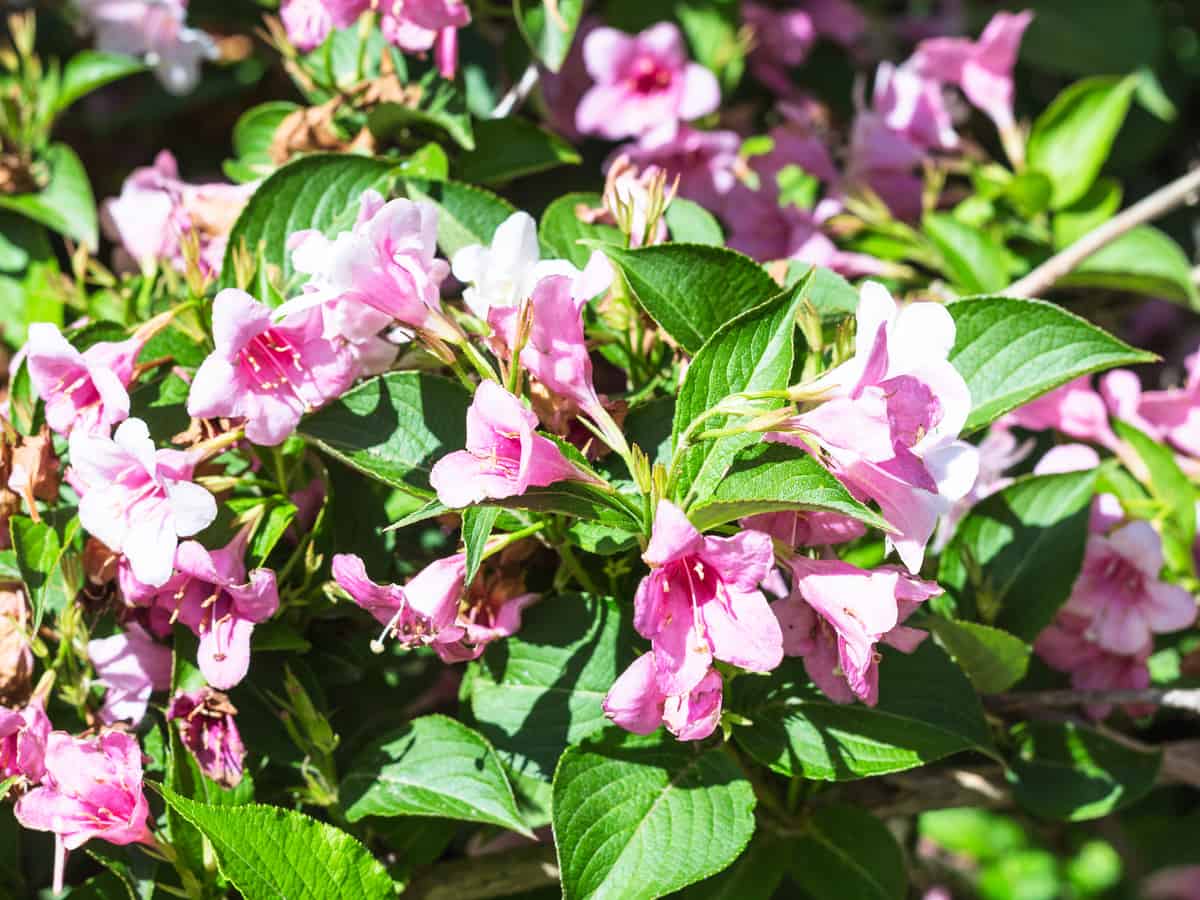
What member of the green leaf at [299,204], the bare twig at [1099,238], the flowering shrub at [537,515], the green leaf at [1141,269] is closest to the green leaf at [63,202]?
the flowering shrub at [537,515]

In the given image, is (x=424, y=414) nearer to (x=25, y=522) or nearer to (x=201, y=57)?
(x=25, y=522)

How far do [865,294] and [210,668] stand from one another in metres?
0.60

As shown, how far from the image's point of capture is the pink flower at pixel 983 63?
6.43ft

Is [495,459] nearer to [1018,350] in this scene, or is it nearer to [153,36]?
[1018,350]

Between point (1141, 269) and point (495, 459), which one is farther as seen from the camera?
point (1141, 269)

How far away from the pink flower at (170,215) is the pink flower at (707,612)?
0.67 meters

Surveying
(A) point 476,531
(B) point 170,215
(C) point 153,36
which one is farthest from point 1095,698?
(C) point 153,36

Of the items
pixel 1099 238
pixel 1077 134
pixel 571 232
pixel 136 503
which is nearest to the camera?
pixel 136 503

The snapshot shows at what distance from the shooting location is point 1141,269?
175 cm

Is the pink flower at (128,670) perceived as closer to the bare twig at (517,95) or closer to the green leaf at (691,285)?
the green leaf at (691,285)

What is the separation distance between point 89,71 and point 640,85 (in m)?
0.76

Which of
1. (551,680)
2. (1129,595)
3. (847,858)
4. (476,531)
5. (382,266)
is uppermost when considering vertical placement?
(382,266)

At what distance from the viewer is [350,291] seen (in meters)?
1.01

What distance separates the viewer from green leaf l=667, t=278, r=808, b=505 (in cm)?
101
